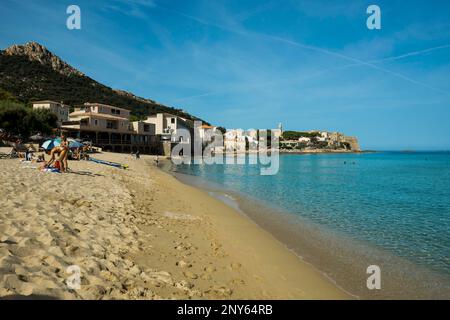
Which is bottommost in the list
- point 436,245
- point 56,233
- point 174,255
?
point 436,245

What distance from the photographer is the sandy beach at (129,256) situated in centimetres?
448

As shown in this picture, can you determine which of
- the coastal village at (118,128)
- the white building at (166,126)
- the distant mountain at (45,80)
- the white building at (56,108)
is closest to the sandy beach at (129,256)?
the coastal village at (118,128)

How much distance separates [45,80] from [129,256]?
132 m

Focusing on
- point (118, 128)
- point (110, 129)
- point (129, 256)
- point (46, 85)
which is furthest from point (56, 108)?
point (129, 256)

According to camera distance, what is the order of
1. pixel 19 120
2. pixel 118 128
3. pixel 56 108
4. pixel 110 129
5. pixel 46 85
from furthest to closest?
pixel 46 85 → pixel 118 128 → pixel 110 129 → pixel 56 108 → pixel 19 120

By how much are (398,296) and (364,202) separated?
13781 mm

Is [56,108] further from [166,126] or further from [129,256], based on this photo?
[129,256]

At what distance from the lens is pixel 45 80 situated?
114875 mm

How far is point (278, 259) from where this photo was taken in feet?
25.9

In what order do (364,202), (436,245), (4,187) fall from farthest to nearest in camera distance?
(364,202) < (436,245) < (4,187)

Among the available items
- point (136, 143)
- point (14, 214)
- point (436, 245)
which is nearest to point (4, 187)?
point (14, 214)

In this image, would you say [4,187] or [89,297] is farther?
[4,187]
